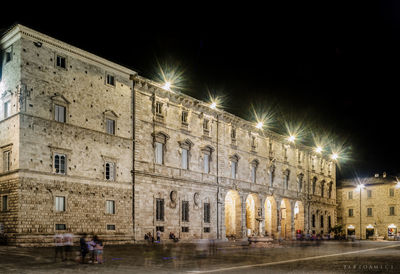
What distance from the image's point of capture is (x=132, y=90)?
123ft

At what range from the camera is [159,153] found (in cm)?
3962

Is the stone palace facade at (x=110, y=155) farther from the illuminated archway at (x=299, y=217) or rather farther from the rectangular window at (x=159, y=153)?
the illuminated archway at (x=299, y=217)

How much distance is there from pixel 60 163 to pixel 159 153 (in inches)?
415

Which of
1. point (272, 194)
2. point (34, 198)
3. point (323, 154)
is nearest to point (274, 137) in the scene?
point (272, 194)

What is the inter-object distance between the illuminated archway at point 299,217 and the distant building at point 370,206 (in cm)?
1456

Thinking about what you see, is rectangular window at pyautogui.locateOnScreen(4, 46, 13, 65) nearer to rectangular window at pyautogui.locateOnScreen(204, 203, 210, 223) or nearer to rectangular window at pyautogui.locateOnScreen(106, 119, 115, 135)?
rectangular window at pyautogui.locateOnScreen(106, 119, 115, 135)

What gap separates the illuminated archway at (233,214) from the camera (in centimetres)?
4909

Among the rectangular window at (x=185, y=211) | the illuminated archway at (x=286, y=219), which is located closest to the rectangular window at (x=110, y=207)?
the rectangular window at (x=185, y=211)

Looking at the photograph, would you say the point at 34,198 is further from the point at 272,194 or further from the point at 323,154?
the point at 323,154

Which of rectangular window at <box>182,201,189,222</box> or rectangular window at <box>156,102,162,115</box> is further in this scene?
rectangular window at <box>182,201,189,222</box>

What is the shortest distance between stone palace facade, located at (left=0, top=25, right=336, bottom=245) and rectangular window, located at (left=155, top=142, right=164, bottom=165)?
4.0 inches

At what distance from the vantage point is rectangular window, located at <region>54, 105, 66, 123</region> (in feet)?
102

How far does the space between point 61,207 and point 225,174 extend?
2060 centimetres

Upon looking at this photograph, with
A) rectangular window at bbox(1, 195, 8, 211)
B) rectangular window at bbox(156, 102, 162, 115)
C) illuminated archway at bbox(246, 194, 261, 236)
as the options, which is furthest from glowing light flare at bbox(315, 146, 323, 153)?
rectangular window at bbox(1, 195, 8, 211)
